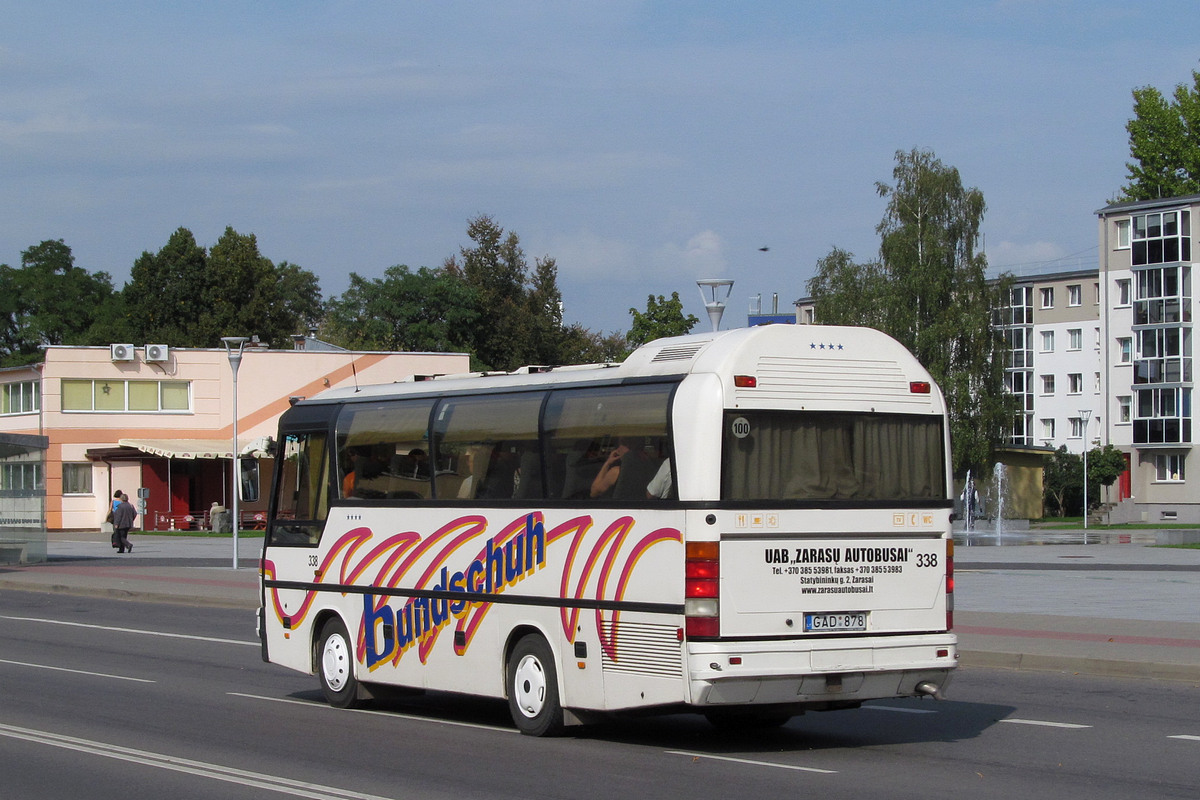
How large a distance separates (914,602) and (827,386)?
171cm

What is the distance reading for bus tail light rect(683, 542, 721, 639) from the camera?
9984 millimetres

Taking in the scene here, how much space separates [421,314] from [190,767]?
8071 cm

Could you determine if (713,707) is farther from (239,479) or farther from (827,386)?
(239,479)

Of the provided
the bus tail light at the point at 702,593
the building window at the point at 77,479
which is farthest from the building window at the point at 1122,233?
the bus tail light at the point at 702,593

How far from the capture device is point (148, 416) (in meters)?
63.7

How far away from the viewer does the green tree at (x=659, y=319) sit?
200 ft

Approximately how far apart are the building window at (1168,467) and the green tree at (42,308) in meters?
67.0

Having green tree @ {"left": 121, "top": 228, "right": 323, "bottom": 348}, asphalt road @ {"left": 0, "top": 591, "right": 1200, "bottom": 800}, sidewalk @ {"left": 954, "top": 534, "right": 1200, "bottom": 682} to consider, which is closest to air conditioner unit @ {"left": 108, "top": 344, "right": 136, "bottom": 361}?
green tree @ {"left": 121, "top": 228, "right": 323, "bottom": 348}

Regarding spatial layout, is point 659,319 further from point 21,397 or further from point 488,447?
point 488,447

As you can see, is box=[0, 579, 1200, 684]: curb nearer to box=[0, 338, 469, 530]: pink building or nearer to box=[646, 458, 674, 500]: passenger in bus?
box=[646, 458, 674, 500]: passenger in bus

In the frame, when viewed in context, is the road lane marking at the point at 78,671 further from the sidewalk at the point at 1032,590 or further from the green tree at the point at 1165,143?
the green tree at the point at 1165,143

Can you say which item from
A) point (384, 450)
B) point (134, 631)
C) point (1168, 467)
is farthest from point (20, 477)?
point (1168, 467)

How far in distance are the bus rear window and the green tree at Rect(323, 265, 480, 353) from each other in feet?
249

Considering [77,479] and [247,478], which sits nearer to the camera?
[247,478]
